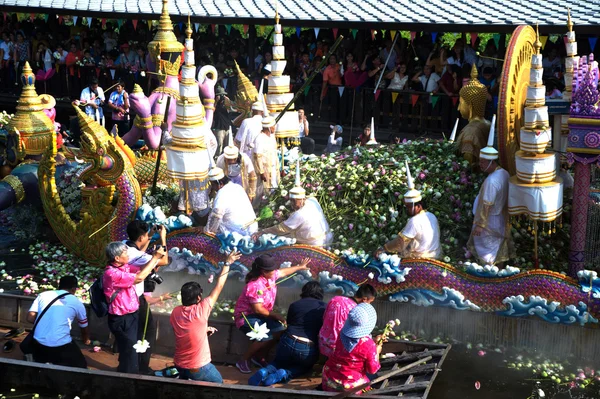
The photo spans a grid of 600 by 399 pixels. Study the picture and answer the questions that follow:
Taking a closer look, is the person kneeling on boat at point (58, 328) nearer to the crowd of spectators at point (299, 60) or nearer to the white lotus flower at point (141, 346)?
the white lotus flower at point (141, 346)

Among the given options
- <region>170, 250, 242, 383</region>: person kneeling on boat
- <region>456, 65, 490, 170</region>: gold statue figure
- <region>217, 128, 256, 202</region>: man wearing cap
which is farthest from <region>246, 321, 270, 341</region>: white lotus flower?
<region>456, 65, 490, 170</region>: gold statue figure

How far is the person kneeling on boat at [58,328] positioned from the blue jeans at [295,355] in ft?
6.39

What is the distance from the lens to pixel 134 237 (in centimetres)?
1027

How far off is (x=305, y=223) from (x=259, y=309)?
1.61m

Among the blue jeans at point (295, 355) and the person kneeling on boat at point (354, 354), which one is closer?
the person kneeling on boat at point (354, 354)

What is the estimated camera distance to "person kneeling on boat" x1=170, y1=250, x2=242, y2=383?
9000mm

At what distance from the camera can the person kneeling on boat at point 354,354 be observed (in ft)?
27.9

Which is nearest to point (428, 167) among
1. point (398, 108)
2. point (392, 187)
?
point (392, 187)

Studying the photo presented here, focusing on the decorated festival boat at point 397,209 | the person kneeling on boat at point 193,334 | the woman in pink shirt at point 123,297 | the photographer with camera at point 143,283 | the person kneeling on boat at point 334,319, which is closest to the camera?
the person kneeling on boat at point 193,334

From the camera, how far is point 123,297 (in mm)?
9492

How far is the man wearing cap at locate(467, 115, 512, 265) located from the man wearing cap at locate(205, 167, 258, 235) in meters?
2.62

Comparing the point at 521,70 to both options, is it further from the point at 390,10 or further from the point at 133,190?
the point at 390,10

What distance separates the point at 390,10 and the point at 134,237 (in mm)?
8569

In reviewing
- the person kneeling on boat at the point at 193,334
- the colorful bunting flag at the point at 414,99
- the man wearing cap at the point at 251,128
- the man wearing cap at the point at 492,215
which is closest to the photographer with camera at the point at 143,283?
the person kneeling on boat at the point at 193,334
